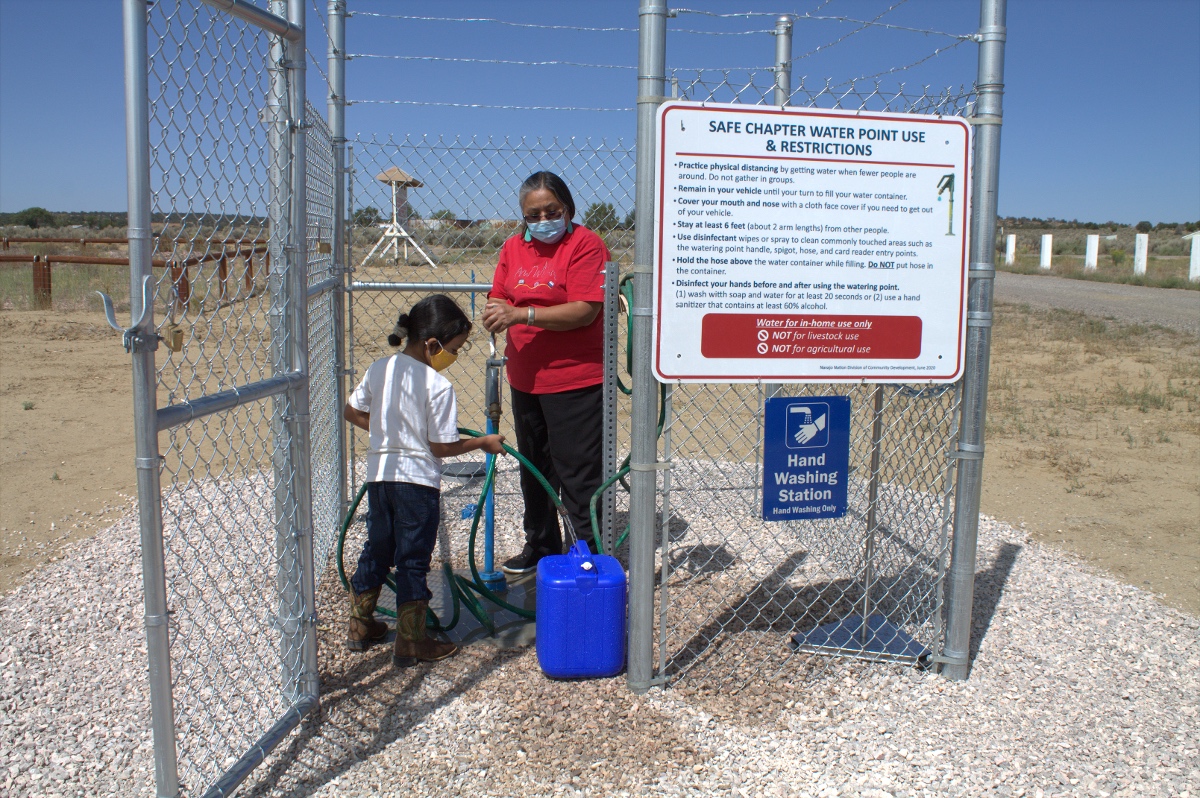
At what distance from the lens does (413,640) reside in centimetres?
349

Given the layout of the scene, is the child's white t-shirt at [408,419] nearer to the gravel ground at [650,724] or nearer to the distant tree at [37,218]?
the gravel ground at [650,724]

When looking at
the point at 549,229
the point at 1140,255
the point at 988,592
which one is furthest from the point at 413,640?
the point at 1140,255

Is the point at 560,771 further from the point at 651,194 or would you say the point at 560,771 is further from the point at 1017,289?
the point at 1017,289

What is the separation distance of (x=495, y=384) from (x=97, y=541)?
2.46m

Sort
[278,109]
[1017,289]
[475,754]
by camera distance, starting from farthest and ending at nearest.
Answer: [1017,289], [475,754], [278,109]

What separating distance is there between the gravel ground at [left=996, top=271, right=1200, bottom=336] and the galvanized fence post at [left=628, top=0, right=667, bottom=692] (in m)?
16.4

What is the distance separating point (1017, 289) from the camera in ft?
93.1

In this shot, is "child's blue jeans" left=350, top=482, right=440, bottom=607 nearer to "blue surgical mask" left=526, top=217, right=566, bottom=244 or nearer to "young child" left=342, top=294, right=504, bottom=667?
"young child" left=342, top=294, right=504, bottom=667

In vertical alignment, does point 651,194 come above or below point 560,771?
above

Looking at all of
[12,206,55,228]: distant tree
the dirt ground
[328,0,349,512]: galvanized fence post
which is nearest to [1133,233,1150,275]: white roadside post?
the dirt ground

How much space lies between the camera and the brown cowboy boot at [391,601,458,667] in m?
3.47

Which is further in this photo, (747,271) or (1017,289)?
(1017,289)

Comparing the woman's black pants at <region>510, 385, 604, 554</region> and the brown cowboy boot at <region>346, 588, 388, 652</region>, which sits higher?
the woman's black pants at <region>510, 385, 604, 554</region>

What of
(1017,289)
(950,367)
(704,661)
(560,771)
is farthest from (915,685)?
(1017,289)
